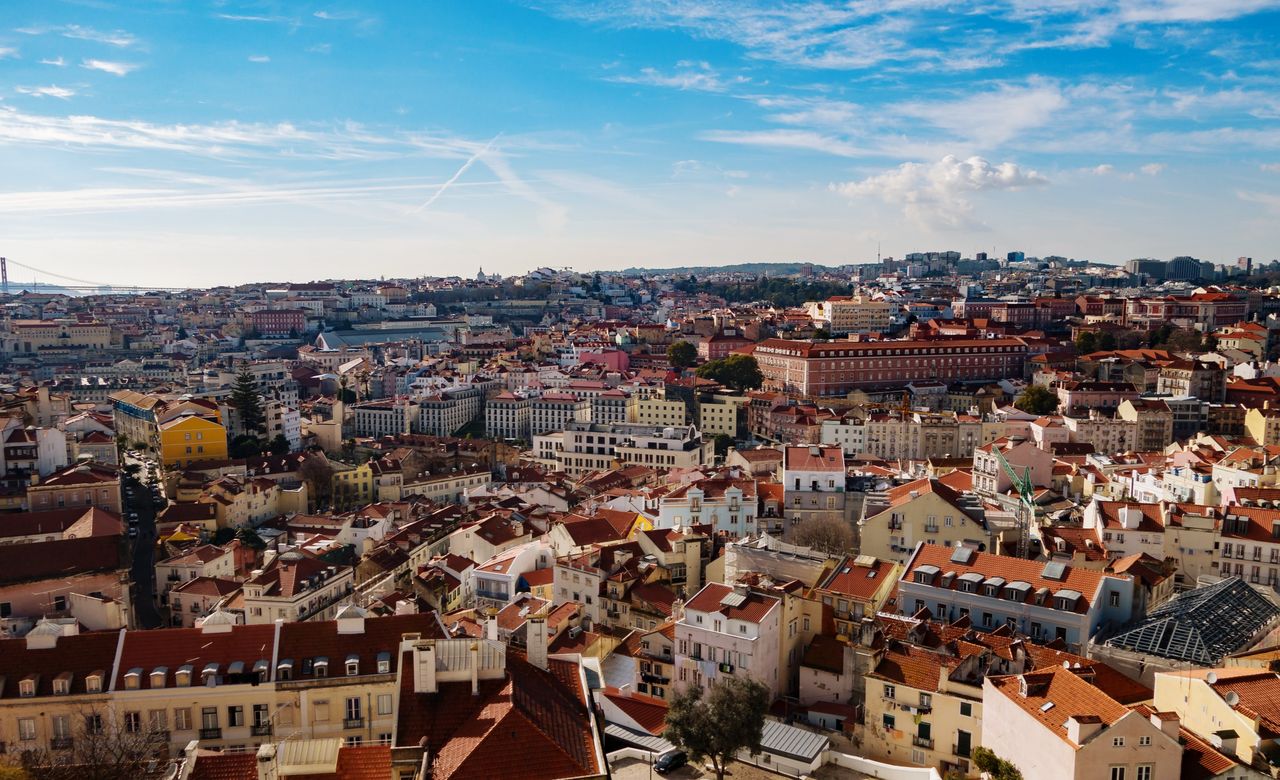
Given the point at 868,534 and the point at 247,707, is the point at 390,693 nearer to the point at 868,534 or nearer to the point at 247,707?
the point at 247,707

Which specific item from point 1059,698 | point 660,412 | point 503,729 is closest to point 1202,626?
point 1059,698

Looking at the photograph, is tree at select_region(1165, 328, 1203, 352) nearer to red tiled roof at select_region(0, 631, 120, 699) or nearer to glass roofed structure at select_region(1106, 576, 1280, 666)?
glass roofed structure at select_region(1106, 576, 1280, 666)

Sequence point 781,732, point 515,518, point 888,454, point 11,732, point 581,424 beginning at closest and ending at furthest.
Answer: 1. point 11,732
2. point 781,732
3. point 515,518
4. point 888,454
5. point 581,424

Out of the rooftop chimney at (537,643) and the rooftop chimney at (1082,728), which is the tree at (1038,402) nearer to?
the rooftop chimney at (1082,728)

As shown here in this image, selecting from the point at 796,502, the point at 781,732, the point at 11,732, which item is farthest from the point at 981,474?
the point at 11,732

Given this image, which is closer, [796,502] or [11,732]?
[11,732]

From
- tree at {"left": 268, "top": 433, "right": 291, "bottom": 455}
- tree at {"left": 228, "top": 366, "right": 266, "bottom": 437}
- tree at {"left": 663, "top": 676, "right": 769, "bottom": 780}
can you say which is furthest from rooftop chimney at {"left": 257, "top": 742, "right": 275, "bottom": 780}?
tree at {"left": 228, "top": 366, "right": 266, "bottom": 437}

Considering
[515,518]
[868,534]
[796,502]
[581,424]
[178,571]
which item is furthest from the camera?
[581,424]
